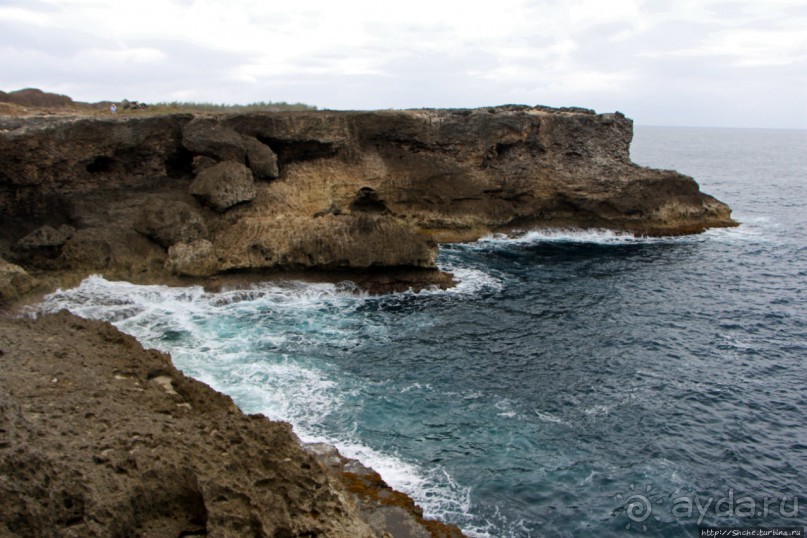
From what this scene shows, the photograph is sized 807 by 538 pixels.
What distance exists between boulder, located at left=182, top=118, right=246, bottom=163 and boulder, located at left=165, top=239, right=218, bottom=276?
256 inches

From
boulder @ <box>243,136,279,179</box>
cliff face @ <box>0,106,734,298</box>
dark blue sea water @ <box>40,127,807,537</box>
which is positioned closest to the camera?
dark blue sea water @ <box>40,127,807,537</box>

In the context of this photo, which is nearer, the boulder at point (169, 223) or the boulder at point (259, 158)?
the boulder at point (169, 223)

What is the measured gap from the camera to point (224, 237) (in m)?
33.0

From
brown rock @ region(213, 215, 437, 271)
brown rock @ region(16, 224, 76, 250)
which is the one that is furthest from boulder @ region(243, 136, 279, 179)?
brown rock @ region(16, 224, 76, 250)

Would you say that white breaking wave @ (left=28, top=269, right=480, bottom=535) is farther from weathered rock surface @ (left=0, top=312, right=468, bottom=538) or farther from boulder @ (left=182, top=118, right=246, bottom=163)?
boulder @ (left=182, top=118, right=246, bottom=163)

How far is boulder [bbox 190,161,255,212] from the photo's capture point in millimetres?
33500

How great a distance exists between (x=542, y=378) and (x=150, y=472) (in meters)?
15.6

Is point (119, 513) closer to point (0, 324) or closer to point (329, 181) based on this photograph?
point (0, 324)

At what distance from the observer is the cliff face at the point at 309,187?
31234 millimetres

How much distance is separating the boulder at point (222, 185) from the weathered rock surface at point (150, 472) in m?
20.7

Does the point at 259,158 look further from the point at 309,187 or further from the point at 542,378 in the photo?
the point at 542,378

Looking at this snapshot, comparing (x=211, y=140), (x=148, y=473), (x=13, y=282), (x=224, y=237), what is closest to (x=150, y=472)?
(x=148, y=473)

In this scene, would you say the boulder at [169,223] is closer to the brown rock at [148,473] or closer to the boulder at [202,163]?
the boulder at [202,163]

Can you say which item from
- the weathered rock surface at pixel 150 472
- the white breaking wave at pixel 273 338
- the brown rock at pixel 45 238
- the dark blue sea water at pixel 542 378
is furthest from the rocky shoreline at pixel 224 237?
the dark blue sea water at pixel 542 378
